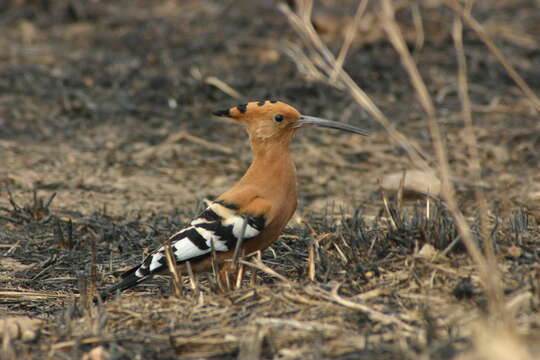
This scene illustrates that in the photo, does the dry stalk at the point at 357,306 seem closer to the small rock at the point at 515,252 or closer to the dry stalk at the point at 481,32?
the small rock at the point at 515,252

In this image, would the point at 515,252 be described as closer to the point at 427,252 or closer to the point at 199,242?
the point at 427,252

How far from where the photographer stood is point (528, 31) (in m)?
8.08

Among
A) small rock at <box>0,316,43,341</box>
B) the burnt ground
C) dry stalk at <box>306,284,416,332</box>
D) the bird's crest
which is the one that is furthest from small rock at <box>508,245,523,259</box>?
small rock at <box>0,316,43,341</box>

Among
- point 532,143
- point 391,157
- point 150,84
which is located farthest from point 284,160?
point 150,84

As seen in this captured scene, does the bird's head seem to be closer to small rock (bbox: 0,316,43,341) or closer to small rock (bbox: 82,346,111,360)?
small rock (bbox: 0,316,43,341)

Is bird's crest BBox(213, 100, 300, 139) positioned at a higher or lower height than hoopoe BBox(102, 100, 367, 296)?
higher

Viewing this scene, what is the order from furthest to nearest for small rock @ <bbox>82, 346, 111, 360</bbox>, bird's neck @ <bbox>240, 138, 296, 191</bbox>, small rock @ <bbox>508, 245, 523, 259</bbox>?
bird's neck @ <bbox>240, 138, 296, 191</bbox>
small rock @ <bbox>508, 245, 523, 259</bbox>
small rock @ <bbox>82, 346, 111, 360</bbox>

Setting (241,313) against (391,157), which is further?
(391,157)

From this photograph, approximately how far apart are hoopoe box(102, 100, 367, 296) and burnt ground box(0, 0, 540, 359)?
166 mm

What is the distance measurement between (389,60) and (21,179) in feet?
A: 11.5

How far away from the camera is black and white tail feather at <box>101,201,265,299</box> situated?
354 centimetres

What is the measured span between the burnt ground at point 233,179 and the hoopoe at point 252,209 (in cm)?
17

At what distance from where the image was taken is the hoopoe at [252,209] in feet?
11.8

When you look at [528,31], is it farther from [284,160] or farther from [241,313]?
[241,313]
